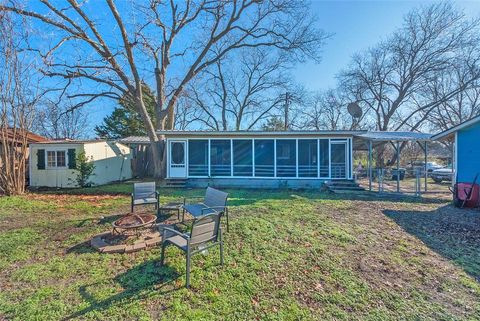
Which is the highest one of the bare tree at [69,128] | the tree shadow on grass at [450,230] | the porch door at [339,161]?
the bare tree at [69,128]

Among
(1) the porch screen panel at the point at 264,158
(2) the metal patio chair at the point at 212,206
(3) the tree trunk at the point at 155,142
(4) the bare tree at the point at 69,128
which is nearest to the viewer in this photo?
(2) the metal patio chair at the point at 212,206

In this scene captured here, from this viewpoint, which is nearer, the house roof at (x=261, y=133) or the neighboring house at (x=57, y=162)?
the house roof at (x=261, y=133)

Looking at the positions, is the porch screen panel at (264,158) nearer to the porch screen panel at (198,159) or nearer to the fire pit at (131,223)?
the porch screen panel at (198,159)

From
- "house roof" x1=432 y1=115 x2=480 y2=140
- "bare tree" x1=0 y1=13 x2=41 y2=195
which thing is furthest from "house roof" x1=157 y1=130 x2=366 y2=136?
"bare tree" x1=0 y1=13 x2=41 y2=195

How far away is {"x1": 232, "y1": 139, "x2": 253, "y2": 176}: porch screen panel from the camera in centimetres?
1224

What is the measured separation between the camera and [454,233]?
5262 mm

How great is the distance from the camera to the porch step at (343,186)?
10.8 metres

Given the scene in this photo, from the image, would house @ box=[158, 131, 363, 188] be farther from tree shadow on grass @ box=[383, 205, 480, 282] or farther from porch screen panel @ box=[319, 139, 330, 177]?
tree shadow on grass @ box=[383, 205, 480, 282]

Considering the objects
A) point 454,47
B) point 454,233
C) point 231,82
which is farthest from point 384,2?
point 231,82

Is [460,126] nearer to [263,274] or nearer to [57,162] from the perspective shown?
[263,274]

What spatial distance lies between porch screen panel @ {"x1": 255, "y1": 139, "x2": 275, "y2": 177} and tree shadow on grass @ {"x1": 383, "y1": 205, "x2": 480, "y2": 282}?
598cm

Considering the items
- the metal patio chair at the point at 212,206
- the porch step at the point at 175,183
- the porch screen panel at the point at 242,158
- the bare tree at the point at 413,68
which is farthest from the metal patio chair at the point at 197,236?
the bare tree at the point at 413,68

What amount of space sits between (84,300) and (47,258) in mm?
1731

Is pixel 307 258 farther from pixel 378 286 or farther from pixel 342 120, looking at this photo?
pixel 342 120
